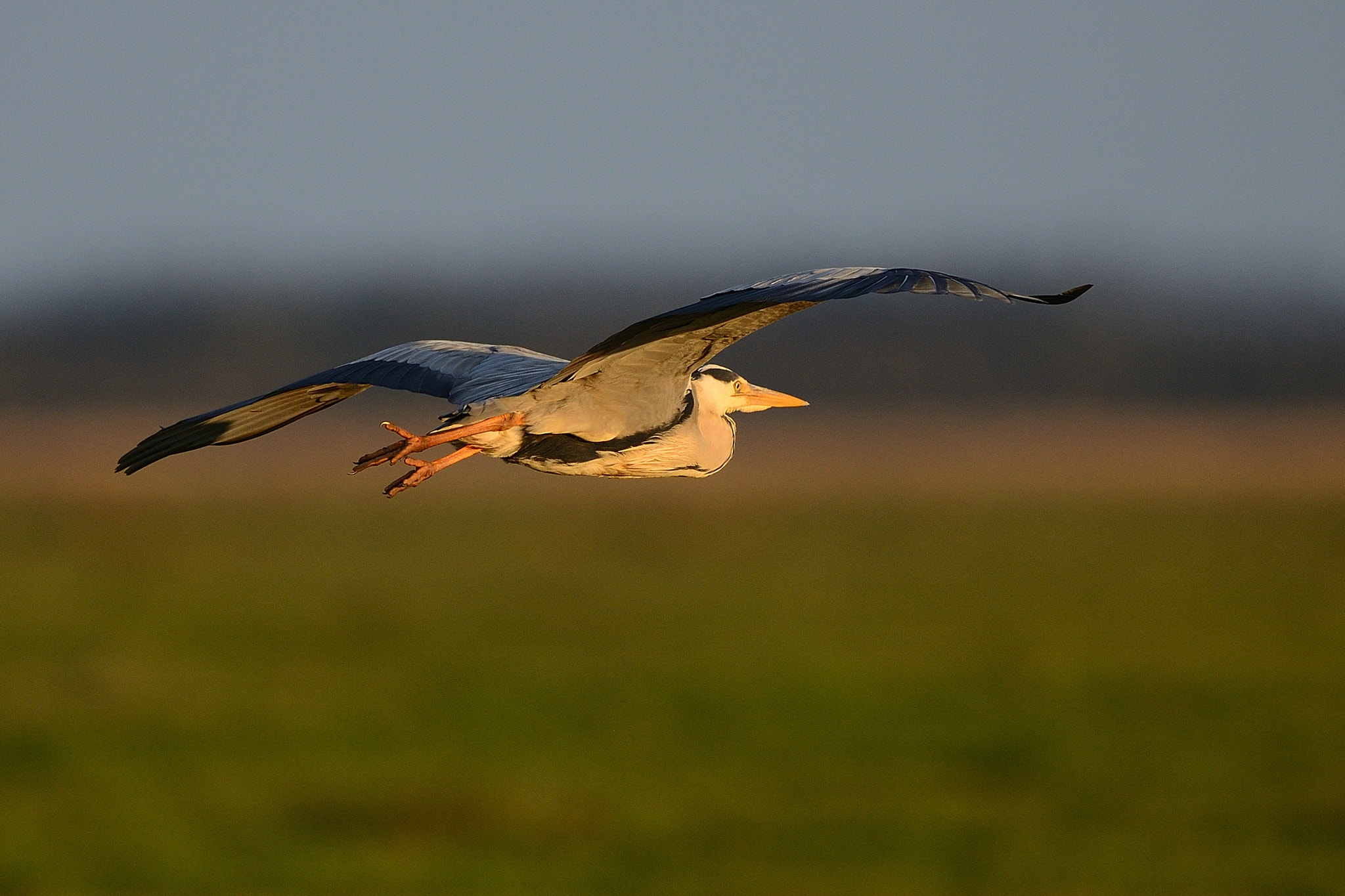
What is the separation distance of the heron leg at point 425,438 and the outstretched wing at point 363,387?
0.11 meters

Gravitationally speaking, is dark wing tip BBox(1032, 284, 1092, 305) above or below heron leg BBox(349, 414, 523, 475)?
above

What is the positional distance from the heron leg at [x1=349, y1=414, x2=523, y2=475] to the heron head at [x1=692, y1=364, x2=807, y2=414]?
82 cm

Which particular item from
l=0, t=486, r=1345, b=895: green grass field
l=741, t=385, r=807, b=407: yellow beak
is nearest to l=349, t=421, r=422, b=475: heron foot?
l=741, t=385, r=807, b=407: yellow beak

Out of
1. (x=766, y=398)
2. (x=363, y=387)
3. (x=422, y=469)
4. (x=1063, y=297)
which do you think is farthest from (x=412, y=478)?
(x=1063, y=297)

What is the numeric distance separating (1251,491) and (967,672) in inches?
1319

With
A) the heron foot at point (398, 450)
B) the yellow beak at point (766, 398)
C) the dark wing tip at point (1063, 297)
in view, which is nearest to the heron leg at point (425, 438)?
the heron foot at point (398, 450)

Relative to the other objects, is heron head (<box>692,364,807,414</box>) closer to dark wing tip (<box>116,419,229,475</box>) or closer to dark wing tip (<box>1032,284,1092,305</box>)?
dark wing tip (<box>1032,284,1092,305</box>)

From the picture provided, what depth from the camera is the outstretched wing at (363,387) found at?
621cm

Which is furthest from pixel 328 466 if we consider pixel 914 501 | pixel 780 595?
pixel 780 595

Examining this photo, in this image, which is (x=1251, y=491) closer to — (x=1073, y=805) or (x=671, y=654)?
(x=671, y=654)

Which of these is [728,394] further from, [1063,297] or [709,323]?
[1063,297]

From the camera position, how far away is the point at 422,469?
5934 mm

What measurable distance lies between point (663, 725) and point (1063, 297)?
2389cm

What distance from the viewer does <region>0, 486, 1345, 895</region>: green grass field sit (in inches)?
883
